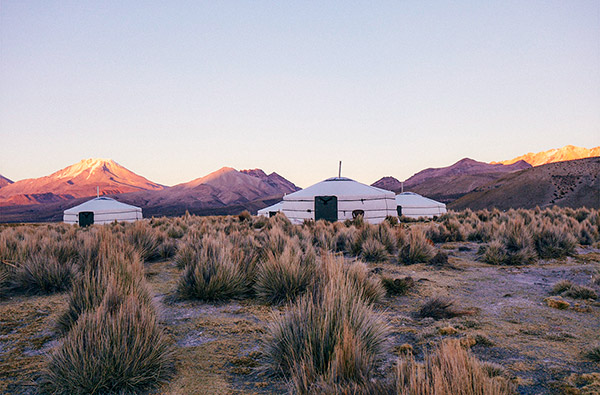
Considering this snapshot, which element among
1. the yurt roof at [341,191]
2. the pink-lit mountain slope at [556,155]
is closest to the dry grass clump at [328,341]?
the yurt roof at [341,191]

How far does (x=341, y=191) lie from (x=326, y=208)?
1474 millimetres

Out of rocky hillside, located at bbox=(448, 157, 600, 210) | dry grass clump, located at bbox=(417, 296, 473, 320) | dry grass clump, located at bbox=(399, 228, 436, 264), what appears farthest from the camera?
rocky hillside, located at bbox=(448, 157, 600, 210)

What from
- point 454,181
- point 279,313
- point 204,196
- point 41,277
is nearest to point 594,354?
point 279,313

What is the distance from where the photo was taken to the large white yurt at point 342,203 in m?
21.0

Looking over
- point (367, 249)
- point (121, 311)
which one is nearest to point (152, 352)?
point (121, 311)

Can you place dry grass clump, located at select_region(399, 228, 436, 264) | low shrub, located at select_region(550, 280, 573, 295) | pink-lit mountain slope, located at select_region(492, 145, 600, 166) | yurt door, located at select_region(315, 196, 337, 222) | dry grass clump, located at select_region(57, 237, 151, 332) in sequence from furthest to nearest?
pink-lit mountain slope, located at select_region(492, 145, 600, 166)
yurt door, located at select_region(315, 196, 337, 222)
dry grass clump, located at select_region(399, 228, 436, 264)
low shrub, located at select_region(550, 280, 573, 295)
dry grass clump, located at select_region(57, 237, 151, 332)

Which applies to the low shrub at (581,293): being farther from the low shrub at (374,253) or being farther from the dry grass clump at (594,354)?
the low shrub at (374,253)

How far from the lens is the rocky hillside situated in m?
45.5

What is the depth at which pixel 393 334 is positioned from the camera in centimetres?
350

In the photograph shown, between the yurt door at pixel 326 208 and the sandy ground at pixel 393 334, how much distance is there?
14976 millimetres

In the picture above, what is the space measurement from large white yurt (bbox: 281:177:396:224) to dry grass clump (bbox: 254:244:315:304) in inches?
628

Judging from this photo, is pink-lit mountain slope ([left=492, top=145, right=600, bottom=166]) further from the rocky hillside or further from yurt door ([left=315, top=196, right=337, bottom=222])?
yurt door ([left=315, top=196, right=337, bottom=222])

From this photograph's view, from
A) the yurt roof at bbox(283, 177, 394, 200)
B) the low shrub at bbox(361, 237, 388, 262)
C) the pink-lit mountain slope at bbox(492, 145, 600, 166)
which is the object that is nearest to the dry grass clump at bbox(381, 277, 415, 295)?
the low shrub at bbox(361, 237, 388, 262)

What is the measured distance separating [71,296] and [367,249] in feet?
19.4
